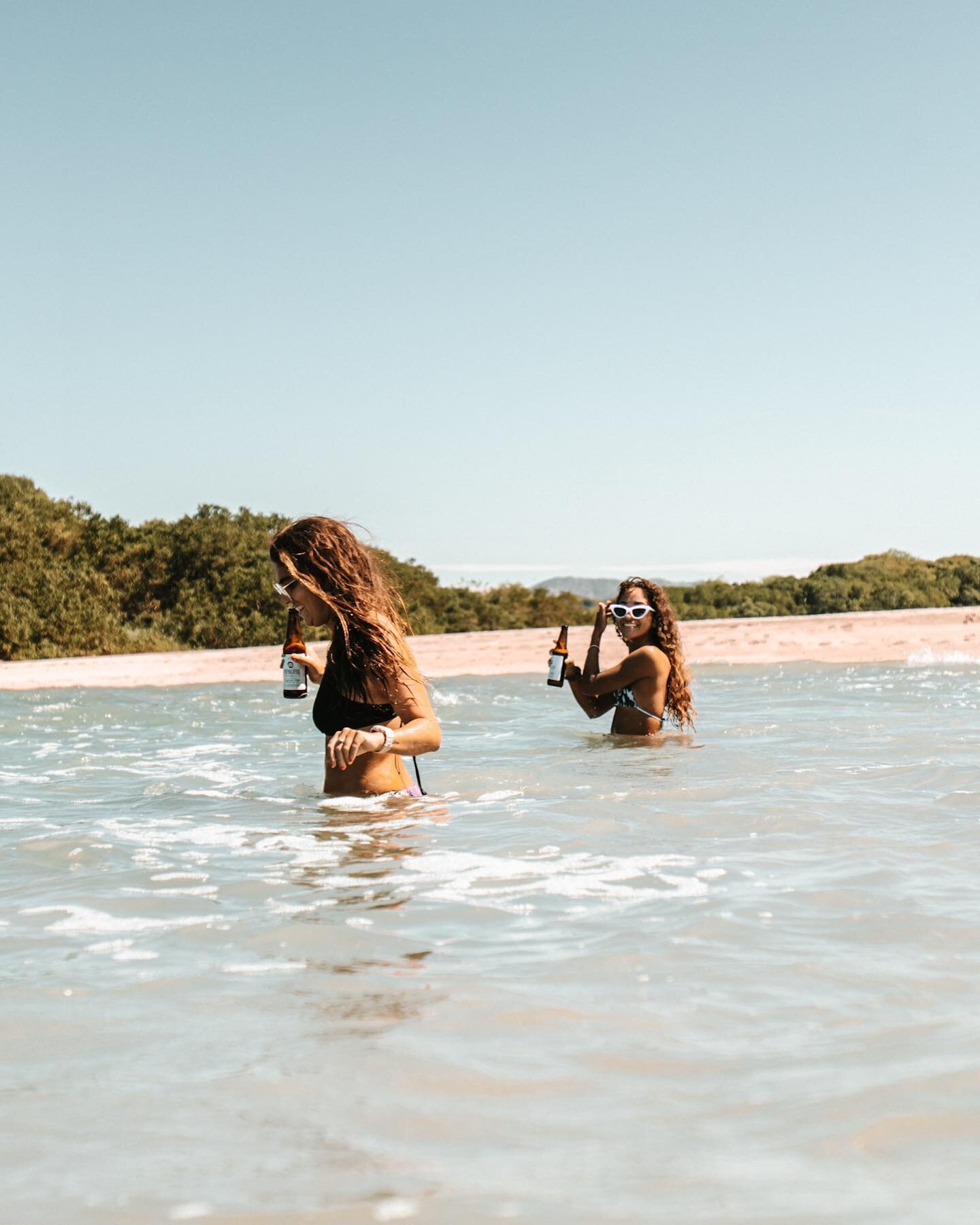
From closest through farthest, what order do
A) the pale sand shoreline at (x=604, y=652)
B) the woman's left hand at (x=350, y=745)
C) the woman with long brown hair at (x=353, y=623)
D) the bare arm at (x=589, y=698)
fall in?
the woman's left hand at (x=350, y=745)
the woman with long brown hair at (x=353, y=623)
the bare arm at (x=589, y=698)
the pale sand shoreline at (x=604, y=652)

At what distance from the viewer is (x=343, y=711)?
5.28 metres

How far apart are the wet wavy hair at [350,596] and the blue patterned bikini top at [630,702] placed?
4251mm

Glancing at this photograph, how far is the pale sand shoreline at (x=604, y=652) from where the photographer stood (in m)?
18.3

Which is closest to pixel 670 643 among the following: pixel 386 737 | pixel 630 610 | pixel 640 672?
pixel 640 672

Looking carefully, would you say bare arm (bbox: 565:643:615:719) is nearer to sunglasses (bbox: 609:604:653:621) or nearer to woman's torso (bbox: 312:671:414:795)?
sunglasses (bbox: 609:604:653:621)

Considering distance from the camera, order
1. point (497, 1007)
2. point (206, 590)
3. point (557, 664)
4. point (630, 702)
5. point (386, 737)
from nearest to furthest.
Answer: point (497, 1007), point (386, 737), point (557, 664), point (630, 702), point (206, 590)

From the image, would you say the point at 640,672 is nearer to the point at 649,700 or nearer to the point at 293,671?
the point at 649,700

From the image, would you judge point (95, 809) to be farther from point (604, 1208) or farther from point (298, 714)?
point (298, 714)

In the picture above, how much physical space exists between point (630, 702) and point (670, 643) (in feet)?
1.97

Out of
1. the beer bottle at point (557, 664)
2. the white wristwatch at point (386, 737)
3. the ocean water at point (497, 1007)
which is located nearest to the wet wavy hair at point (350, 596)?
the white wristwatch at point (386, 737)

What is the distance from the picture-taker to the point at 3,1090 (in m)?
2.65

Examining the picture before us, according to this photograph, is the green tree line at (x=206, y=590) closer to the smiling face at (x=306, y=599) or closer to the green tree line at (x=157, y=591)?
the green tree line at (x=157, y=591)

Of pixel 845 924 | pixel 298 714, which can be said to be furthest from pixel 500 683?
pixel 845 924

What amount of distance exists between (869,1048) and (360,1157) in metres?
1.25
